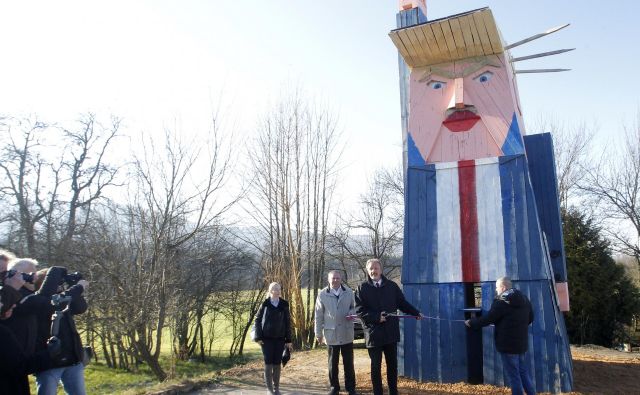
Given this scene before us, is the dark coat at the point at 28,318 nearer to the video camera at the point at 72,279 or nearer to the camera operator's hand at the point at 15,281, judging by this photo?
the camera operator's hand at the point at 15,281

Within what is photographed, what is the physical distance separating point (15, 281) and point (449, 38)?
5.90 m

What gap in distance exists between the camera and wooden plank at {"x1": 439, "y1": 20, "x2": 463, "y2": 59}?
22.6 feet

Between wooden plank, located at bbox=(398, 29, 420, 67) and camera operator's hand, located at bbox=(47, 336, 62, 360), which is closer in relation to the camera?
camera operator's hand, located at bbox=(47, 336, 62, 360)

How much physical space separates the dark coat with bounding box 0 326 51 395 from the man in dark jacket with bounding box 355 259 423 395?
3.28m

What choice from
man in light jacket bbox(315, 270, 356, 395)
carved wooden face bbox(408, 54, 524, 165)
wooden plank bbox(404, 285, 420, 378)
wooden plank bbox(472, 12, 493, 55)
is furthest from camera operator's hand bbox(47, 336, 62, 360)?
wooden plank bbox(472, 12, 493, 55)

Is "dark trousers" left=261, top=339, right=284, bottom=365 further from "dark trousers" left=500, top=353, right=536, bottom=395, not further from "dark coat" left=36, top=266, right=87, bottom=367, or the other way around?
"dark trousers" left=500, top=353, right=536, bottom=395

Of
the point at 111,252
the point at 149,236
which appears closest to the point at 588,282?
the point at 149,236

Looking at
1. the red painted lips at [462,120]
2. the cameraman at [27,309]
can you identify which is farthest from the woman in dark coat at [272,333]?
the red painted lips at [462,120]

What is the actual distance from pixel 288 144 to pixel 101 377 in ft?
36.7

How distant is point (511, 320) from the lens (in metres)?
5.62

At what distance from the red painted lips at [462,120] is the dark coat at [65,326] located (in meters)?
5.22

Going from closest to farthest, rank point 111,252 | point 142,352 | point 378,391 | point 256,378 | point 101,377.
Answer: point 378,391
point 256,378
point 142,352
point 111,252
point 101,377

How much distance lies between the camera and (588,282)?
15.0m

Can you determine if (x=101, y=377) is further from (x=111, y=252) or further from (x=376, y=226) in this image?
(x=376, y=226)
